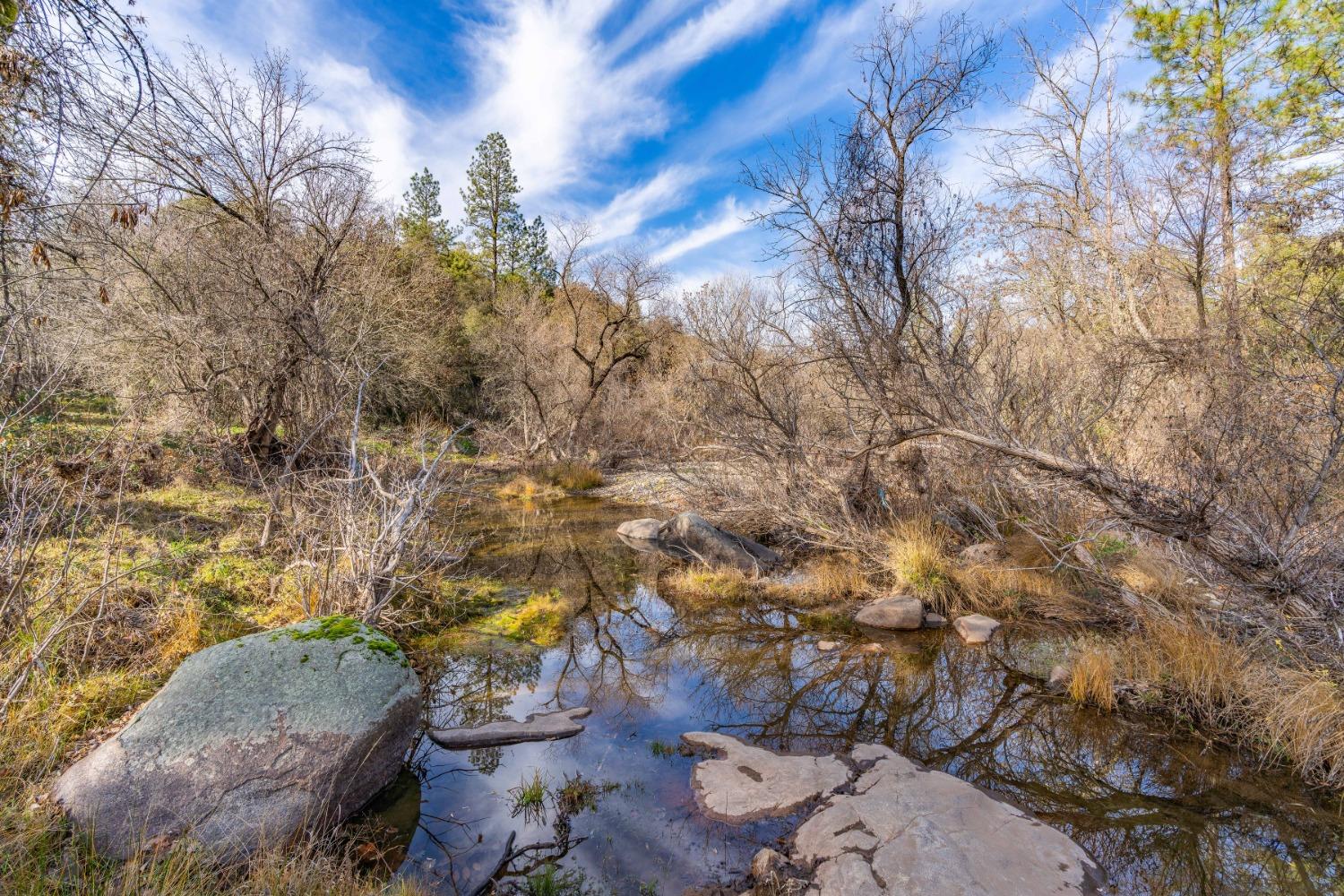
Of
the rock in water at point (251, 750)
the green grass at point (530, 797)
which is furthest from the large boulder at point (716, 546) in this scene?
the rock in water at point (251, 750)

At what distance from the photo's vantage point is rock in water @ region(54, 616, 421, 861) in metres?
3.20

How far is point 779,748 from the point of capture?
16.0ft

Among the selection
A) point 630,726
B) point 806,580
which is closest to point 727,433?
point 806,580

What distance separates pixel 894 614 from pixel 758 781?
3882mm

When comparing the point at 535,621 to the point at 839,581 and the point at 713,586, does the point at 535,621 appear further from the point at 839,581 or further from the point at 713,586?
the point at 839,581

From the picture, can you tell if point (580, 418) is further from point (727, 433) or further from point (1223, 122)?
point (1223, 122)

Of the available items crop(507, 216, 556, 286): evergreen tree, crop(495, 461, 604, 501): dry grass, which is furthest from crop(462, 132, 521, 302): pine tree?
crop(495, 461, 604, 501): dry grass

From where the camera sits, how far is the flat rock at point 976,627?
7.01 metres

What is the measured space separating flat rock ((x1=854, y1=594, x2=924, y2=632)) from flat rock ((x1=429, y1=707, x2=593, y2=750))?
13.2 feet

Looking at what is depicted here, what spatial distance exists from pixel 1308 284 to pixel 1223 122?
185 inches

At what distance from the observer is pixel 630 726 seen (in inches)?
208

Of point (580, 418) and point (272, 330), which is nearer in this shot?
point (272, 330)

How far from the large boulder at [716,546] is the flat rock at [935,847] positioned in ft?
18.0

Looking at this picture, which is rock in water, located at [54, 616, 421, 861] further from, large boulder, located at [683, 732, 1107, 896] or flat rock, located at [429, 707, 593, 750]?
large boulder, located at [683, 732, 1107, 896]
